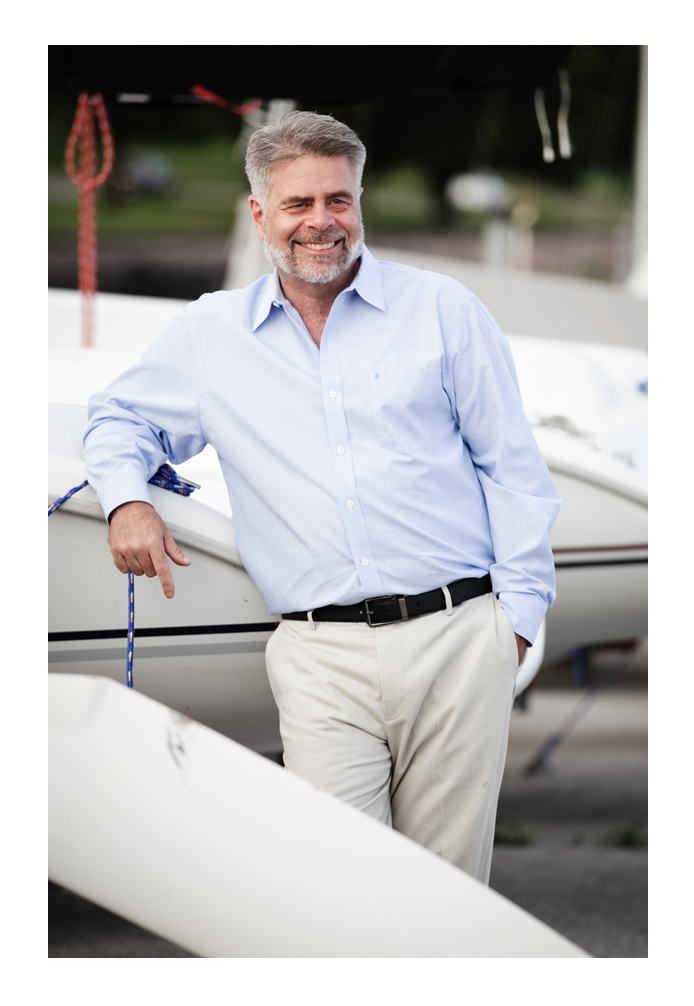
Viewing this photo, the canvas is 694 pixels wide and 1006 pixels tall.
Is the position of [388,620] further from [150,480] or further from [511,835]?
[511,835]

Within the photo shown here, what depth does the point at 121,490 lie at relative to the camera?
1.94 metres

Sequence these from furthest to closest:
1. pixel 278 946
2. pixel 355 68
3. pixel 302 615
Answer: pixel 355 68 → pixel 302 615 → pixel 278 946

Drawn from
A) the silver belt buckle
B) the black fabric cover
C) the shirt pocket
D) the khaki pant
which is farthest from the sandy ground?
the black fabric cover

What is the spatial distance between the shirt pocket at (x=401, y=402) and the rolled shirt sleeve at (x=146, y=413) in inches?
14.7

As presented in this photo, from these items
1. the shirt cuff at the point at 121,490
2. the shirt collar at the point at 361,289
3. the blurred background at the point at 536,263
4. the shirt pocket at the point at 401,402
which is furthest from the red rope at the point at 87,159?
the shirt pocket at the point at 401,402

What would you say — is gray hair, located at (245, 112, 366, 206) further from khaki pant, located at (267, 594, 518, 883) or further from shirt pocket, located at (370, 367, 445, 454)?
khaki pant, located at (267, 594, 518, 883)

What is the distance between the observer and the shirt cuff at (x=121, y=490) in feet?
6.37

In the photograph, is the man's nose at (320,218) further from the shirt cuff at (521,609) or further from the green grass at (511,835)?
the green grass at (511,835)

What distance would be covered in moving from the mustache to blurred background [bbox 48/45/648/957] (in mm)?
857

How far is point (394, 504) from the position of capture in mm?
1916

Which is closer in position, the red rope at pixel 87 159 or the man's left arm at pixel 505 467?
the man's left arm at pixel 505 467

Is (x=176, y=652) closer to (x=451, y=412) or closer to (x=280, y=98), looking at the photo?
(x=451, y=412)
